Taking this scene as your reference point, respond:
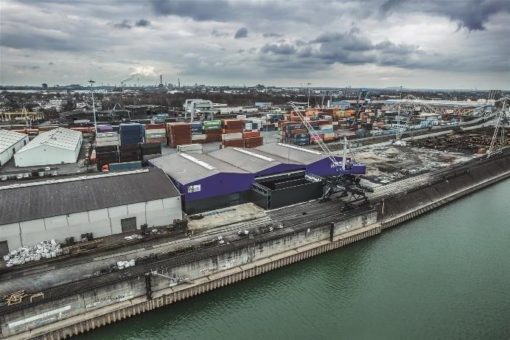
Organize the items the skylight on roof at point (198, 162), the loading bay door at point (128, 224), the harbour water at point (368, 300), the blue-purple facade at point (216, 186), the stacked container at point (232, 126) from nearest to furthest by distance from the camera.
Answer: the harbour water at point (368, 300) < the loading bay door at point (128, 224) < the blue-purple facade at point (216, 186) < the skylight on roof at point (198, 162) < the stacked container at point (232, 126)

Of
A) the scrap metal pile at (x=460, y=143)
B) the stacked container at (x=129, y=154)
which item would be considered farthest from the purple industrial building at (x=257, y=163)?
the scrap metal pile at (x=460, y=143)

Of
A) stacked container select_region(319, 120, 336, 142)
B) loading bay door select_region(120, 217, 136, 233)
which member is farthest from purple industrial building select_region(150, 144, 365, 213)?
stacked container select_region(319, 120, 336, 142)

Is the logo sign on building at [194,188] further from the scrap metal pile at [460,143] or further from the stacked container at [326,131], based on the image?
the scrap metal pile at [460,143]

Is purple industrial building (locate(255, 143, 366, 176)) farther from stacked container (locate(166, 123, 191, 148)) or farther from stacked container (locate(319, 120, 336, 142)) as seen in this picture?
stacked container (locate(319, 120, 336, 142))

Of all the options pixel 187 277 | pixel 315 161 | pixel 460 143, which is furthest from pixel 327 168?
pixel 460 143

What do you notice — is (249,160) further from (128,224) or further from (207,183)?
(128,224)

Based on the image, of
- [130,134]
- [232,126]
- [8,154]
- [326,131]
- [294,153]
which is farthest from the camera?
[326,131]

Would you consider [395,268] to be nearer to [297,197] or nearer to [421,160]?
[297,197]
